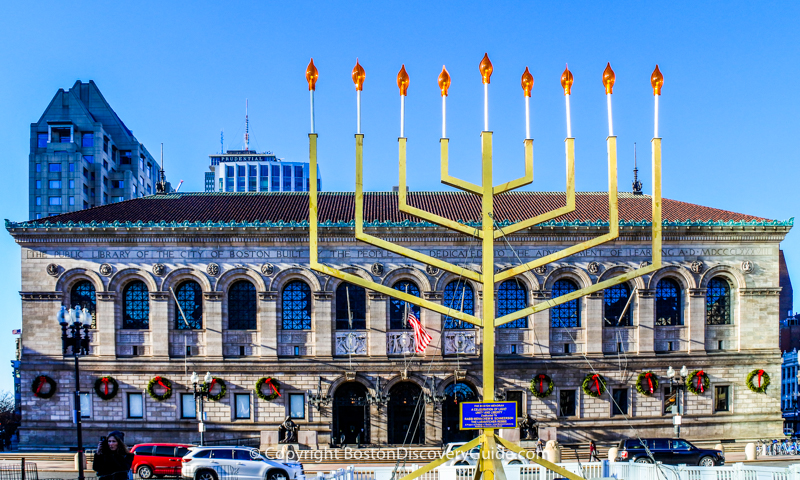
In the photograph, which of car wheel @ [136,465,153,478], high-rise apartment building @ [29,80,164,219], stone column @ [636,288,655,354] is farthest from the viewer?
high-rise apartment building @ [29,80,164,219]

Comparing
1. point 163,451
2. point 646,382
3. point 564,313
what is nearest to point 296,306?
point 163,451

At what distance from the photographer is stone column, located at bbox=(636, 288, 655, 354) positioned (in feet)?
112

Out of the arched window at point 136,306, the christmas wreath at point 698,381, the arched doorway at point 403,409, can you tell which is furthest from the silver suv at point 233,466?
the christmas wreath at point 698,381

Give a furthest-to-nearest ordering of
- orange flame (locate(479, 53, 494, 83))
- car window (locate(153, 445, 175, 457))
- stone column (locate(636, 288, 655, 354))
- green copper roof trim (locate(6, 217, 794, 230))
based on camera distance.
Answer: stone column (locate(636, 288, 655, 354)) < green copper roof trim (locate(6, 217, 794, 230)) < car window (locate(153, 445, 175, 457)) < orange flame (locate(479, 53, 494, 83))

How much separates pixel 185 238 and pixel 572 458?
21.0 meters

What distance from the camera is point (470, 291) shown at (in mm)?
34188

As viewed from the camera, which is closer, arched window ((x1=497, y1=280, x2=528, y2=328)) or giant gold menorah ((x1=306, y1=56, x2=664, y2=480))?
giant gold menorah ((x1=306, y1=56, x2=664, y2=480))

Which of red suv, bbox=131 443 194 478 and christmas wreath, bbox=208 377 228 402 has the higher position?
christmas wreath, bbox=208 377 228 402

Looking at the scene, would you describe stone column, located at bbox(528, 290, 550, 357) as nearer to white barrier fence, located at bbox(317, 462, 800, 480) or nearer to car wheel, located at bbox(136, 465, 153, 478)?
white barrier fence, located at bbox(317, 462, 800, 480)

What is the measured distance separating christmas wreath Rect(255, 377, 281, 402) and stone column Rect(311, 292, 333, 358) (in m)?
2.42

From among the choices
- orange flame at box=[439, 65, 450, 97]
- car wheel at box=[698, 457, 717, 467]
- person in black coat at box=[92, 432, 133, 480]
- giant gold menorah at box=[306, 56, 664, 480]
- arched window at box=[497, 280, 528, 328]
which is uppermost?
orange flame at box=[439, 65, 450, 97]

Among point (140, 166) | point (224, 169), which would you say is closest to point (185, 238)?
point (140, 166)

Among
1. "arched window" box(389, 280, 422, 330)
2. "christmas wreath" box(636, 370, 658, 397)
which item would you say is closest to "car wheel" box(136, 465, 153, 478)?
"arched window" box(389, 280, 422, 330)

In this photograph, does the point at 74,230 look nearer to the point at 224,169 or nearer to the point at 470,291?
the point at 470,291
